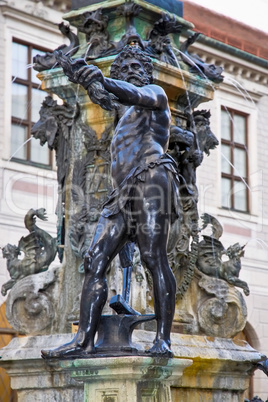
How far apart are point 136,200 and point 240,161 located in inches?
669

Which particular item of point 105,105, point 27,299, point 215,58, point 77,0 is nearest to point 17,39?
point 215,58

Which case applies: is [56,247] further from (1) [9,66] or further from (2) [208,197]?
(2) [208,197]

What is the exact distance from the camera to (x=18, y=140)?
19891mm

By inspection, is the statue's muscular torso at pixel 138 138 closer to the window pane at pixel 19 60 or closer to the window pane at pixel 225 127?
the window pane at pixel 19 60

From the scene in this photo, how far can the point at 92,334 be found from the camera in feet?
24.4

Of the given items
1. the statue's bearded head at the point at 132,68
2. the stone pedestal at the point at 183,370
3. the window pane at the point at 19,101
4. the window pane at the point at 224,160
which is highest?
the window pane at the point at 224,160

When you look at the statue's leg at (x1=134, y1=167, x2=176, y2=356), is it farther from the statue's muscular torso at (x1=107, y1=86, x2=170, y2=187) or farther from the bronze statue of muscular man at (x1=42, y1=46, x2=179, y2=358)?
the statue's muscular torso at (x1=107, y1=86, x2=170, y2=187)

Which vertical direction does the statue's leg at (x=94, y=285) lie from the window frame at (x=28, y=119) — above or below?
below

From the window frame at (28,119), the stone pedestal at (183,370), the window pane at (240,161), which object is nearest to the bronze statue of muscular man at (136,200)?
the stone pedestal at (183,370)

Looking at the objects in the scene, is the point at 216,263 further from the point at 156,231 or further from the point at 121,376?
the point at 121,376

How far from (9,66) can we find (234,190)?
636 cm

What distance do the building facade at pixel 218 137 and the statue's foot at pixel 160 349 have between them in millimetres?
11590

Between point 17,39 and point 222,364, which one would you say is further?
point 17,39

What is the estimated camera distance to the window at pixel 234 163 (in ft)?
78.8
